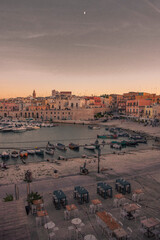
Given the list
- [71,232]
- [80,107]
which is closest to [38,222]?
[71,232]

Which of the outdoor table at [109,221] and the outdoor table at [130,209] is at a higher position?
the outdoor table at [109,221]

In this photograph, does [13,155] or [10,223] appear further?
[13,155]

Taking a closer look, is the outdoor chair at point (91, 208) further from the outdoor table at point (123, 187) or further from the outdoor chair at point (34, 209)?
the outdoor table at point (123, 187)

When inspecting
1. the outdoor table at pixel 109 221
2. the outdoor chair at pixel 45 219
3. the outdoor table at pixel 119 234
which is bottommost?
the outdoor chair at pixel 45 219

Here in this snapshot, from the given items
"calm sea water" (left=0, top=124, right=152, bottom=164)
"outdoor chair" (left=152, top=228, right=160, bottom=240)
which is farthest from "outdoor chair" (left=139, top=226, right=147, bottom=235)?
"calm sea water" (left=0, top=124, right=152, bottom=164)

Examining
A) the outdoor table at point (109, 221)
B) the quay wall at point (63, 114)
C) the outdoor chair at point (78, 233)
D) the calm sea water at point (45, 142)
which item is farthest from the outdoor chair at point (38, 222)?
the quay wall at point (63, 114)

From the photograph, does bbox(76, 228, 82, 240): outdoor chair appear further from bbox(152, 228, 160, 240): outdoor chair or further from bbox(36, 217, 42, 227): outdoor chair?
bbox(152, 228, 160, 240): outdoor chair

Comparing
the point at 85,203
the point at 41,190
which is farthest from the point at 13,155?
the point at 85,203

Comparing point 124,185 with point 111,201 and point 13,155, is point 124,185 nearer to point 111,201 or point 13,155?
point 111,201

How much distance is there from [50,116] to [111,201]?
3343 inches

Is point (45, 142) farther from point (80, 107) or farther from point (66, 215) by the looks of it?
point (80, 107)

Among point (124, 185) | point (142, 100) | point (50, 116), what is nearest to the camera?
point (124, 185)

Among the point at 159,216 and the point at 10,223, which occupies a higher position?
the point at 10,223

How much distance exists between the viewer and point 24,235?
529 centimetres
